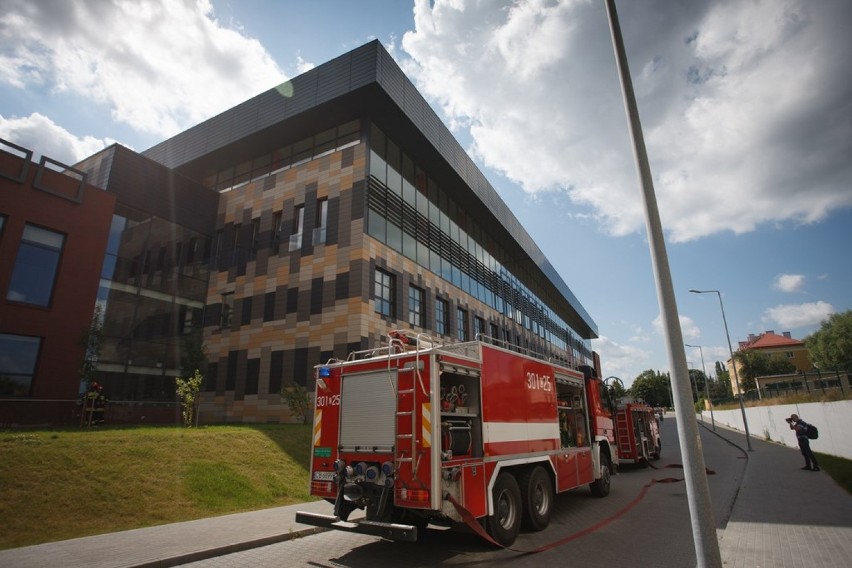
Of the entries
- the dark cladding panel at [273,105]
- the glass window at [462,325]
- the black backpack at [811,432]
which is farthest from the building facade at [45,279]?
the black backpack at [811,432]

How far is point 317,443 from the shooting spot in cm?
792

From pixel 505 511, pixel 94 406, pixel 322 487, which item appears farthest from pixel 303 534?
pixel 94 406

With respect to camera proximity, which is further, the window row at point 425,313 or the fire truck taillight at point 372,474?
the window row at point 425,313

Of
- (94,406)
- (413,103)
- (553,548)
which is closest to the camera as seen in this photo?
(553,548)

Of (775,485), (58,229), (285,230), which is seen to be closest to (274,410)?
(285,230)

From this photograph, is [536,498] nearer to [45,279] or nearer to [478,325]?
[45,279]

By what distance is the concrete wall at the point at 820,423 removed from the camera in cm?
1727

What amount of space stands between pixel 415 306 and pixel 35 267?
17.4m

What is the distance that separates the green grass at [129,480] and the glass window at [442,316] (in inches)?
582

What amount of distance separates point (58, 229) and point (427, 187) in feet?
63.6

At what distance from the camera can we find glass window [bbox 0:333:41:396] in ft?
57.4

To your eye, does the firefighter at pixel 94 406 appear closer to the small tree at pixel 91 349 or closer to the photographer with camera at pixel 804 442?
the small tree at pixel 91 349

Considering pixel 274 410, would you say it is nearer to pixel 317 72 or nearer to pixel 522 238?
pixel 317 72

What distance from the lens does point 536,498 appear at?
27.4 feet
